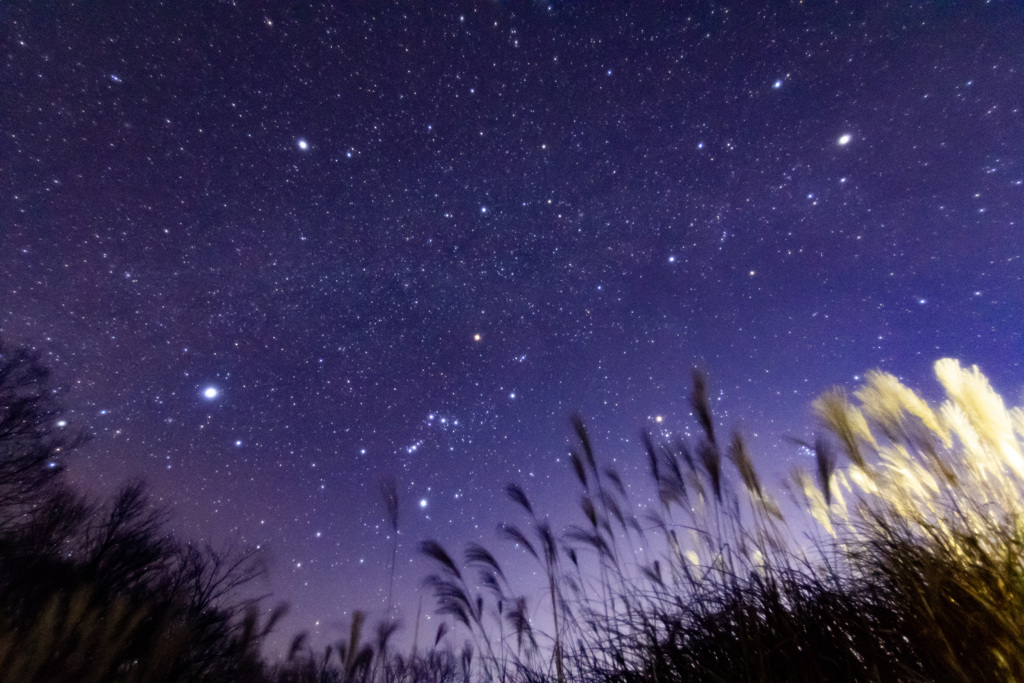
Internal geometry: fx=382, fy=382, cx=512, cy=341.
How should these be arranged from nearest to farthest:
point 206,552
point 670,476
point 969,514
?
point 969,514 → point 670,476 → point 206,552

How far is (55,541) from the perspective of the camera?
412 inches

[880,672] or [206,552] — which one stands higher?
[206,552]

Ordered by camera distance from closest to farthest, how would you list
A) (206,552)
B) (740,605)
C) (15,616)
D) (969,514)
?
(740,605), (969,514), (15,616), (206,552)

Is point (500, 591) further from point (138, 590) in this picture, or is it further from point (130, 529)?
point (138, 590)

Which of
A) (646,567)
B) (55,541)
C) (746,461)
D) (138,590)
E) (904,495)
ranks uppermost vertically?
(55,541)

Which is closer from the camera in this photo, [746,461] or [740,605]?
[740,605]

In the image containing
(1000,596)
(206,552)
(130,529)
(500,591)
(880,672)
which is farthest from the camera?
(206,552)

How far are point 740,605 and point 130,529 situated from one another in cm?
1481

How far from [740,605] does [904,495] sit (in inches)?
102

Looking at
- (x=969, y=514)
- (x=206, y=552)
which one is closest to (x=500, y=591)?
(x=969, y=514)

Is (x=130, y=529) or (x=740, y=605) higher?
(x=130, y=529)

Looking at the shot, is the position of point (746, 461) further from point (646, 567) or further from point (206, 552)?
point (206, 552)

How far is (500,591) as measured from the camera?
5.23 meters

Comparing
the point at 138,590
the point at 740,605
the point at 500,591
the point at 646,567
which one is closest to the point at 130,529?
the point at 138,590
